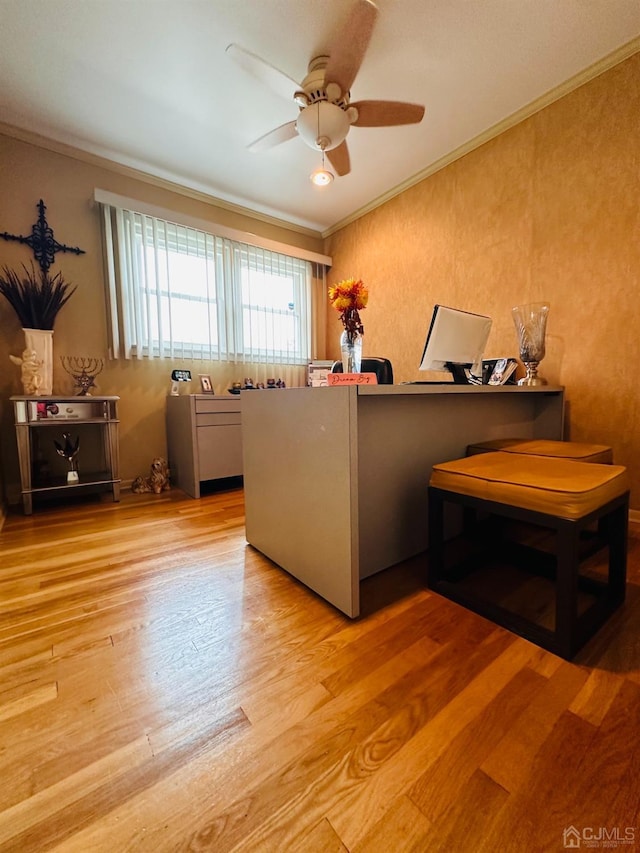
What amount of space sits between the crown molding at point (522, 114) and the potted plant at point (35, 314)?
2.81 metres

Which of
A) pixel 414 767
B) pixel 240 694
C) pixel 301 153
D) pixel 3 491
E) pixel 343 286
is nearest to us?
pixel 414 767

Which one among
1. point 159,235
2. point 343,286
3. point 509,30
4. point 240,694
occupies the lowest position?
point 240,694

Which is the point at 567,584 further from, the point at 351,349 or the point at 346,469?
the point at 351,349

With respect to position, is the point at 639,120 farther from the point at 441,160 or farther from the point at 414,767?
the point at 414,767

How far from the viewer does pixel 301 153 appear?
2529 millimetres

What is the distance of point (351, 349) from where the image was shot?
1375mm

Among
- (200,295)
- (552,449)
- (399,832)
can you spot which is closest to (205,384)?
(200,295)

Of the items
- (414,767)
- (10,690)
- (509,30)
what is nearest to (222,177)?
(509,30)

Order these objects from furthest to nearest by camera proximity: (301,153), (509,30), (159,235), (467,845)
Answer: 1. (159,235)
2. (301,153)
3. (509,30)
4. (467,845)

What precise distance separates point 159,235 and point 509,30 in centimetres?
252

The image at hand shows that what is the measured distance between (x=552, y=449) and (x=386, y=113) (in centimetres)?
193

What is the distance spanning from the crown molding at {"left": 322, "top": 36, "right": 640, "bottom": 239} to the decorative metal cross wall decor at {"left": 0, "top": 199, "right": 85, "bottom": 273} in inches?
104

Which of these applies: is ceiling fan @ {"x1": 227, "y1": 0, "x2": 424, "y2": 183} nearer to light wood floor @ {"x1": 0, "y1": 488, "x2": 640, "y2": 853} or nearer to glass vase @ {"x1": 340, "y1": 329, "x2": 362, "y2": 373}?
glass vase @ {"x1": 340, "y1": 329, "x2": 362, "y2": 373}

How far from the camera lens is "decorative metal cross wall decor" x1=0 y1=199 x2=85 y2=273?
7.63ft
